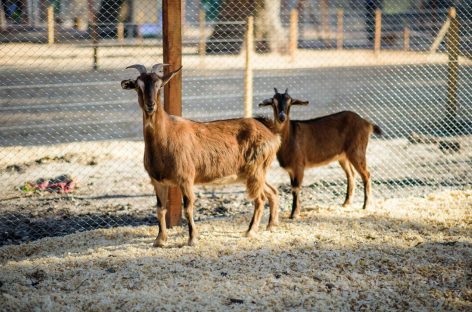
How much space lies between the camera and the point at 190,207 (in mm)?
6344

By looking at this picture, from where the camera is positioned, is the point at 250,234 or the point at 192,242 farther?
the point at 250,234

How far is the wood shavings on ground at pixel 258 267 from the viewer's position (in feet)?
16.4

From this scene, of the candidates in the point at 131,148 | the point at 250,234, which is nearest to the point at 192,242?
the point at 250,234

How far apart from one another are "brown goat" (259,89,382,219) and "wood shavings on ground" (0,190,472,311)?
1.99ft

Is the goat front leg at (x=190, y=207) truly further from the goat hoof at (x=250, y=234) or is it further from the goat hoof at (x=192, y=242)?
the goat hoof at (x=250, y=234)

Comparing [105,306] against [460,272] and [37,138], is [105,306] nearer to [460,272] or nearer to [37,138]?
[460,272]

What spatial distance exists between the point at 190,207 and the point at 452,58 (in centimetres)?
658

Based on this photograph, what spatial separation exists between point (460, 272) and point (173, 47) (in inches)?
138

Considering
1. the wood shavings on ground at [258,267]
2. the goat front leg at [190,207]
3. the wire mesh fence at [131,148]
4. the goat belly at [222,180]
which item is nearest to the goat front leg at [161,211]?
the wood shavings on ground at [258,267]

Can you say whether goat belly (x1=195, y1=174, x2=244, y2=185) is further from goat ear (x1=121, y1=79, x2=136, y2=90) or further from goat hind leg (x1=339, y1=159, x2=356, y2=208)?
goat hind leg (x1=339, y1=159, x2=356, y2=208)

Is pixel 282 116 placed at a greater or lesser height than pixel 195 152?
greater

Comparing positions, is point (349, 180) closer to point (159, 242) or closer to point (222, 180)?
point (222, 180)

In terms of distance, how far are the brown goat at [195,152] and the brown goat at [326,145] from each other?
598 millimetres

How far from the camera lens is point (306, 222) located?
23.6 ft
